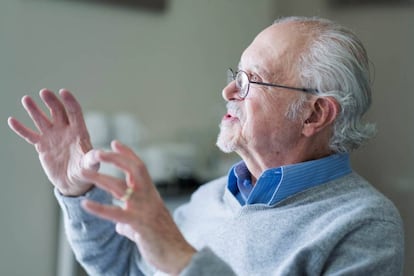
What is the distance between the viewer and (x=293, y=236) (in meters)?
1.02

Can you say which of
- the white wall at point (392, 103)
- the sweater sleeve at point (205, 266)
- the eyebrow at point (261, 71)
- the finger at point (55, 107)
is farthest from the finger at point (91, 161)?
the white wall at point (392, 103)

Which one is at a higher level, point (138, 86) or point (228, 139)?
point (228, 139)

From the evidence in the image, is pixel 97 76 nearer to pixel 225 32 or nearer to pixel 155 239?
pixel 225 32

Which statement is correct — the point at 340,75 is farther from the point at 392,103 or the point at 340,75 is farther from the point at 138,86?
the point at 138,86

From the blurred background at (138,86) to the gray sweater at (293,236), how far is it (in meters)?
0.81

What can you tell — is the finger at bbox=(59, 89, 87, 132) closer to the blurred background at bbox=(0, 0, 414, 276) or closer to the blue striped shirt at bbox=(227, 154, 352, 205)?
the blue striped shirt at bbox=(227, 154, 352, 205)

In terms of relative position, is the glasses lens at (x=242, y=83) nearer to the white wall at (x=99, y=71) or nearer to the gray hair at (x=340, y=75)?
the gray hair at (x=340, y=75)

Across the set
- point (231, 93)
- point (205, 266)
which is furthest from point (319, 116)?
point (205, 266)

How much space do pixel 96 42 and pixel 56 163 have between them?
3.81 feet

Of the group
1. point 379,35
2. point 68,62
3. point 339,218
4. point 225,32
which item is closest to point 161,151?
point 68,62

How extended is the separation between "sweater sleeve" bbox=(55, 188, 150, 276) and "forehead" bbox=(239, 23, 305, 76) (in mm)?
477

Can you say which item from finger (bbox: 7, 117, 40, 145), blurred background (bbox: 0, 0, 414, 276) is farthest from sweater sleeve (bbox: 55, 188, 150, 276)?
blurred background (bbox: 0, 0, 414, 276)

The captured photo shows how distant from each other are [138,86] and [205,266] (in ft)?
5.30

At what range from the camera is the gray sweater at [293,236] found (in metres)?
0.95
